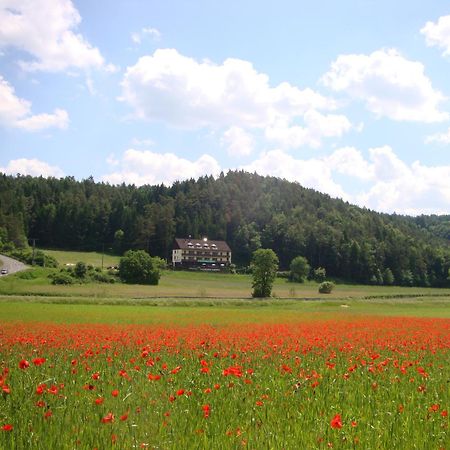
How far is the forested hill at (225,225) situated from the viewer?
162 meters

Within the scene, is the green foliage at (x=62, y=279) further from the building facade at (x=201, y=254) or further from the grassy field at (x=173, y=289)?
the building facade at (x=201, y=254)

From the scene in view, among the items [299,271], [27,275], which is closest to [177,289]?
[27,275]

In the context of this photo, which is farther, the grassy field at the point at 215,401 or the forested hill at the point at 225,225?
the forested hill at the point at 225,225

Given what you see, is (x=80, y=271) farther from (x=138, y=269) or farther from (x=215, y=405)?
(x=215, y=405)

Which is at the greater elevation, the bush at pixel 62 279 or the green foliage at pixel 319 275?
the green foliage at pixel 319 275

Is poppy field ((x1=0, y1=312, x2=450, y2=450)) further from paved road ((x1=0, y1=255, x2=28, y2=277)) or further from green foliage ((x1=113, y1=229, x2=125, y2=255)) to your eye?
green foliage ((x1=113, y1=229, x2=125, y2=255))

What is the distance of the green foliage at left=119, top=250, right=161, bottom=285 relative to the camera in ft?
362

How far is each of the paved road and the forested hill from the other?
24.5 metres

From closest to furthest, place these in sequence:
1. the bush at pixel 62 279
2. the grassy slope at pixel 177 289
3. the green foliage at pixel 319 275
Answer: the grassy slope at pixel 177 289
the bush at pixel 62 279
the green foliage at pixel 319 275

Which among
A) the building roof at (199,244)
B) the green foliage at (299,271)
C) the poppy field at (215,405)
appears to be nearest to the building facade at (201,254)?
the building roof at (199,244)

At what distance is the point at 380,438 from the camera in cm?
618

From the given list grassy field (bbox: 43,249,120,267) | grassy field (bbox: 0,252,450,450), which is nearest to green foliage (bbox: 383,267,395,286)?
grassy field (bbox: 43,249,120,267)

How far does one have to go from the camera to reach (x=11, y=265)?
10975 centimetres

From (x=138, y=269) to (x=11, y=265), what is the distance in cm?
2794
